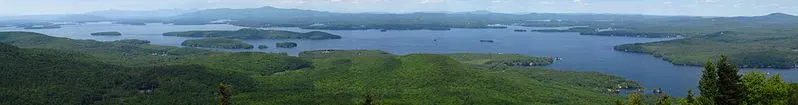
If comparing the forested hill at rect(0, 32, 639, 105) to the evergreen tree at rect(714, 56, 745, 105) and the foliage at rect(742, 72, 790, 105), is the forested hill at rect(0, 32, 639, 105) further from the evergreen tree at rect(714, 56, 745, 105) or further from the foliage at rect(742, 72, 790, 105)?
the evergreen tree at rect(714, 56, 745, 105)

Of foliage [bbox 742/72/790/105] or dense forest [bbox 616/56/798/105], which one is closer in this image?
dense forest [bbox 616/56/798/105]

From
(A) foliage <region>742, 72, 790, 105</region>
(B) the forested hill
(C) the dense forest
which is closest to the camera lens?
(C) the dense forest

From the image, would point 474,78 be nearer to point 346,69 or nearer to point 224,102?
point 346,69

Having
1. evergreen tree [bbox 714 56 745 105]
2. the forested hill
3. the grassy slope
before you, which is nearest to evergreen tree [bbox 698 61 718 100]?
evergreen tree [bbox 714 56 745 105]

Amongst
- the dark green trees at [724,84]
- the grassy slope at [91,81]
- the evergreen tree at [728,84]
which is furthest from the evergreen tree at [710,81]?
the grassy slope at [91,81]

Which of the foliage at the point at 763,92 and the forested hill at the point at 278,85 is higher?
the foliage at the point at 763,92

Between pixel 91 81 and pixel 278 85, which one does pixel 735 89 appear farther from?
pixel 91 81

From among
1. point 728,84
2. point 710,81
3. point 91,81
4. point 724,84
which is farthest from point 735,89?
point 91,81

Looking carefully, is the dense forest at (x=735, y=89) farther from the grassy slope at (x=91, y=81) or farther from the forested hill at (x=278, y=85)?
the grassy slope at (x=91, y=81)
